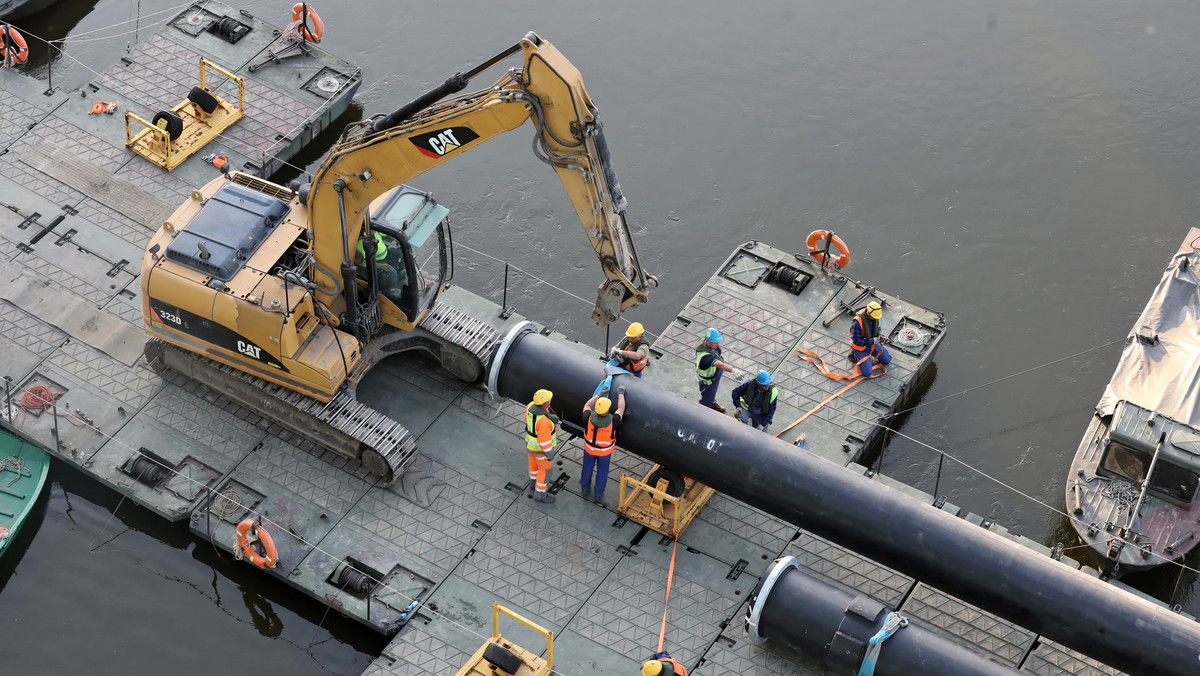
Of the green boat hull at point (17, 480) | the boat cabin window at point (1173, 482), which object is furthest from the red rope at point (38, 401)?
the boat cabin window at point (1173, 482)

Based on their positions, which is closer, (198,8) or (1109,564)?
(1109,564)

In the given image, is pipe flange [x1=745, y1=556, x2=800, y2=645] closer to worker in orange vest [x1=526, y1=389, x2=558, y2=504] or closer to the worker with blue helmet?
the worker with blue helmet

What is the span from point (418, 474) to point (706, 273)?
8.39 metres

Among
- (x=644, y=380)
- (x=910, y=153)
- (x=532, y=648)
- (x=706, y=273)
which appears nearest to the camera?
(x=532, y=648)

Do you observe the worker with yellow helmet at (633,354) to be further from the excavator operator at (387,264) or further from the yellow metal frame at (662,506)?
the excavator operator at (387,264)

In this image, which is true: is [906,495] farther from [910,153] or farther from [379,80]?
[379,80]

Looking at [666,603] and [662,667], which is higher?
[662,667]

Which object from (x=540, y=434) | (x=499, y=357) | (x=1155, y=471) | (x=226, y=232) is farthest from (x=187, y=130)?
(x=1155, y=471)

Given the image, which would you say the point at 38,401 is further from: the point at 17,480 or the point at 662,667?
the point at 662,667

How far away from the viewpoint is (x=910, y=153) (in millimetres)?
34906

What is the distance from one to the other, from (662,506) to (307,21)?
14.9m

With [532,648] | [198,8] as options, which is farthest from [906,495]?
[198,8]

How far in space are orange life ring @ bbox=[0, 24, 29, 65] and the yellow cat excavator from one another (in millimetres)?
8680

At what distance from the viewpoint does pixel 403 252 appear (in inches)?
1038
